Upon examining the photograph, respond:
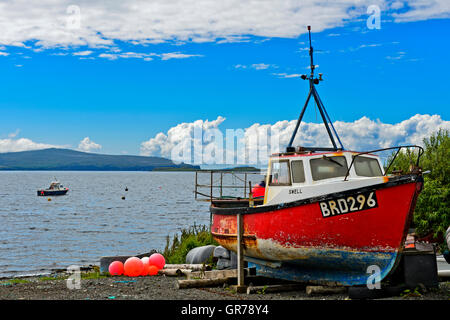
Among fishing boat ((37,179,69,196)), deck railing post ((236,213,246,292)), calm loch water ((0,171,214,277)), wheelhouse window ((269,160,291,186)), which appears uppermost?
fishing boat ((37,179,69,196))

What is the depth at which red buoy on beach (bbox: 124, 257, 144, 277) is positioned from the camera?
17.7m

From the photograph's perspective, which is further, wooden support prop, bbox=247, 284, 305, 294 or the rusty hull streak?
wooden support prop, bbox=247, 284, 305, 294

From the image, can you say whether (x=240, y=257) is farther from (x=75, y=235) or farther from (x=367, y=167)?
(x=75, y=235)

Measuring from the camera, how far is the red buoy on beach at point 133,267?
17.7 meters

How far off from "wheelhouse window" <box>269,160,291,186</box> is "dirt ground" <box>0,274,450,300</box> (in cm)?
281

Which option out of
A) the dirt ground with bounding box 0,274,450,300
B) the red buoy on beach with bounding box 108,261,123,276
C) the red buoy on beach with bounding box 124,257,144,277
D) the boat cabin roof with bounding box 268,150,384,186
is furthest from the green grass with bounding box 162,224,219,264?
the boat cabin roof with bounding box 268,150,384,186

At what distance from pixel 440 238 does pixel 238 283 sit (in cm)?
1322

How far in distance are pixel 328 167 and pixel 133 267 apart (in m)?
7.75

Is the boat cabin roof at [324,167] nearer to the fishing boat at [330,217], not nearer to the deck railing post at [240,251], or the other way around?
the fishing boat at [330,217]

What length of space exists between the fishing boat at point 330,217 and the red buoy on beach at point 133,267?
14.3ft

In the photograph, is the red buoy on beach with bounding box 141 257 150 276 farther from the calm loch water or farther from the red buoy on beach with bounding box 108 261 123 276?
the calm loch water
